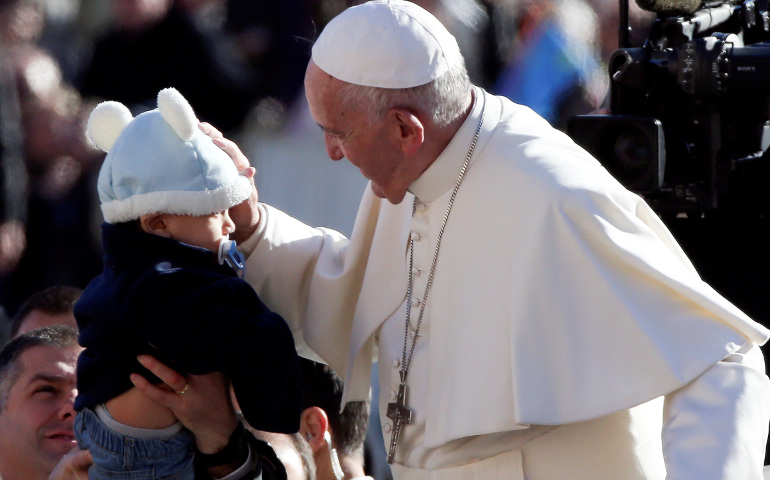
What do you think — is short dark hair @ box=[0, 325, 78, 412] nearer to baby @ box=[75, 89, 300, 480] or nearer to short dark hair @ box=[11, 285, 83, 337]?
short dark hair @ box=[11, 285, 83, 337]

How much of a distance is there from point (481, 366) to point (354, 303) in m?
0.59

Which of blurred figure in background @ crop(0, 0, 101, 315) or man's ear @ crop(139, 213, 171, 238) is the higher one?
man's ear @ crop(139, 213, 171, 238)

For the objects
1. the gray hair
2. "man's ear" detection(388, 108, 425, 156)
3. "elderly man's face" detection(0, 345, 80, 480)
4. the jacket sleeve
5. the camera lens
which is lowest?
"elderly man's face" detection(0, 345, 80, 480)

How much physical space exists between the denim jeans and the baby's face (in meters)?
0.45

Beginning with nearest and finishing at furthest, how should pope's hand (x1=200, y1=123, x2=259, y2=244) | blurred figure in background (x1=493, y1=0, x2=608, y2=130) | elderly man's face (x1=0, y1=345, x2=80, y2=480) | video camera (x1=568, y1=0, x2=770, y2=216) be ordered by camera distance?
pope's hand (x1=200, y1=123, x2=259, y2=244) → elderly man's face (x1=0, y1=345, x2=80, y2=480) → video camera (x1=568, y1=0, x2=770, y2=216) → blurred figure in background (x1=493, y1=0, x2=608, y2=130)

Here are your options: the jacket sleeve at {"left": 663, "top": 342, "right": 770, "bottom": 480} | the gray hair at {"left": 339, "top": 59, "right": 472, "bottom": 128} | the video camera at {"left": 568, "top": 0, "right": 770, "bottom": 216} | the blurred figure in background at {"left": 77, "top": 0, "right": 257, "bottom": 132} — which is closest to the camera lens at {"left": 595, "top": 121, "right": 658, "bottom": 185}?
the video camera at {"left": 568, "top": 0, "right": 770, "bottom": 216}

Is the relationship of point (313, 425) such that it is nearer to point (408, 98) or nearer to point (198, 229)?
point (198, 229)

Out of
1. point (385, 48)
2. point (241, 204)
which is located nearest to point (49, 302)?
point (241, 204)

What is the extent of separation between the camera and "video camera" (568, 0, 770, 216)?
4285mm

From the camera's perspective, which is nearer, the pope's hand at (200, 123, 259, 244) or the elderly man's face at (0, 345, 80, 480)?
the pope's hand at (200, 123, 259, 244)

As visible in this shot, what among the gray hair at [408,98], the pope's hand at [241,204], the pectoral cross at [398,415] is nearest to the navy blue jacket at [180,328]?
the pectoral cross at [398,415]

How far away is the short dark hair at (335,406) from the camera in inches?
143

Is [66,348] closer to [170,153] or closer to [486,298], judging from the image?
[170,153]

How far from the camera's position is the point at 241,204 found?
2.67 meters
